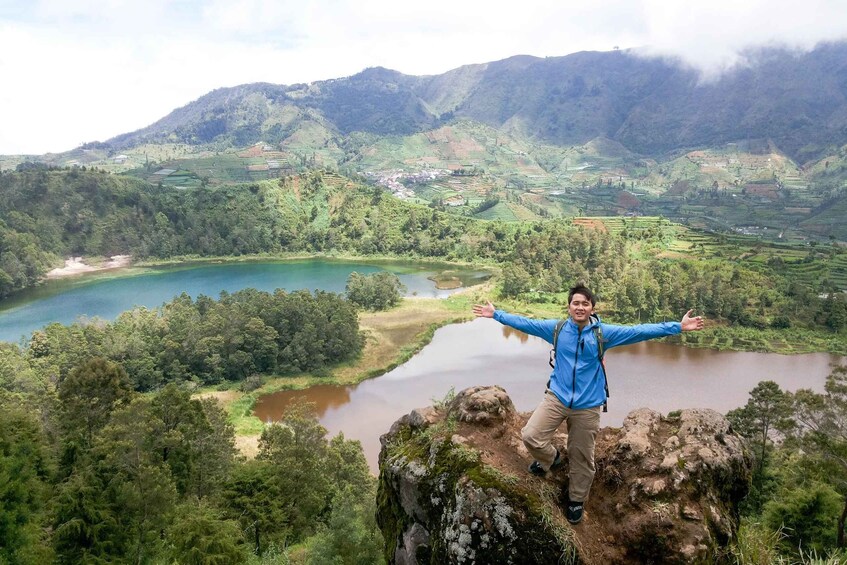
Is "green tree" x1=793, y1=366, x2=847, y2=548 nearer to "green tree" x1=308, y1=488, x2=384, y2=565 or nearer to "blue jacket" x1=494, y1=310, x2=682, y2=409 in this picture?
"green tree" x1=308, y1=488, x2=384, y2=565

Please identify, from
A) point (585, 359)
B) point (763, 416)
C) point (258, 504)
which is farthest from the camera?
point (763, 416)

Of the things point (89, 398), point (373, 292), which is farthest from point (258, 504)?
point (373, 292)

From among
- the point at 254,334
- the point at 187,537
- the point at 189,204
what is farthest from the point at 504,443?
the point at 189,204

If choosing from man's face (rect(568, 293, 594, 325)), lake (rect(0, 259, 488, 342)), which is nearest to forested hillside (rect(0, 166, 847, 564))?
lake (rect(0, 259, 488, 342))

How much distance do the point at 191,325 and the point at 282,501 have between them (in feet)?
94.8

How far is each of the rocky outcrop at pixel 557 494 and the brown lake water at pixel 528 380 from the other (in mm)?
22585

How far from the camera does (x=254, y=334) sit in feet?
136

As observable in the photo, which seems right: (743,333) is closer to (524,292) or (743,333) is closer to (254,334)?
(524,292)

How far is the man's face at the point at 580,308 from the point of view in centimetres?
545

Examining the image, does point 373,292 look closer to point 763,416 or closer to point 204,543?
point 763,416

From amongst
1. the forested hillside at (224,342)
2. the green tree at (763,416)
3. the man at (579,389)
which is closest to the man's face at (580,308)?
the man at (579,389)

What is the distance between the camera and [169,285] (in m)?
79.1

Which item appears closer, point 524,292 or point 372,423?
point 372,423

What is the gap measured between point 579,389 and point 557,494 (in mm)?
1226
